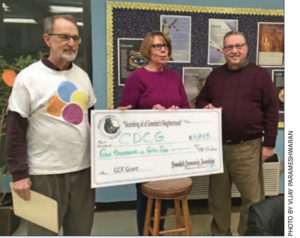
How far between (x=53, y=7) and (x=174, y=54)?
1.14 metres

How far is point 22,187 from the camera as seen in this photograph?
51.7 inches

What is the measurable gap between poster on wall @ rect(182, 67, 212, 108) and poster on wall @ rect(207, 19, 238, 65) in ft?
0.35

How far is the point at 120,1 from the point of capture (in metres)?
2.38

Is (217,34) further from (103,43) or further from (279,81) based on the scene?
(103,43)

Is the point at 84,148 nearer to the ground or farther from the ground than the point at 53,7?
nearer to the ground

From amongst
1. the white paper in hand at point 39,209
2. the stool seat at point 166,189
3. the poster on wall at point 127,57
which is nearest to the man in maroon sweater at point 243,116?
the stool seat at point 166,189

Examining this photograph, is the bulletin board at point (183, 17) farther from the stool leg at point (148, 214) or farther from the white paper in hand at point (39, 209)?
the white paper in hand at point (39, 209)

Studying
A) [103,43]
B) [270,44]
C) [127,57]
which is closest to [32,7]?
[103,43]

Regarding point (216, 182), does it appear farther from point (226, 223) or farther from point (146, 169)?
point (146, 169)

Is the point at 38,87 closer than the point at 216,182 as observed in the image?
Yes

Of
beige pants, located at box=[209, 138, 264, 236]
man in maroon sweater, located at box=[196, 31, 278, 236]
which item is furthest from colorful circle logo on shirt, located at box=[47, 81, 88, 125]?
beige pants, located at box=[209, 138, 264, 236]
